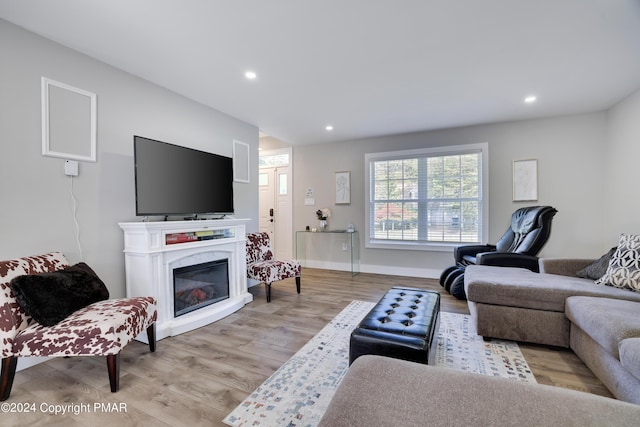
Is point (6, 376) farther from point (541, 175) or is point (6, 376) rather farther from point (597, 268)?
point (541, 175)

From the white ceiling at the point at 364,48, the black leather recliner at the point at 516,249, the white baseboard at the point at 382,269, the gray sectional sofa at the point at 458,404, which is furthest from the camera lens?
the white baseboard at the point at 382,269

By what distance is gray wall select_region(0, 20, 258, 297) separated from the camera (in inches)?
79.0

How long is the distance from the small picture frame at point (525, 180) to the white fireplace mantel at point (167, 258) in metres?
4.14

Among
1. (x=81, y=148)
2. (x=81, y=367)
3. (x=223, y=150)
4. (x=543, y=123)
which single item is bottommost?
(x=81, y=367)

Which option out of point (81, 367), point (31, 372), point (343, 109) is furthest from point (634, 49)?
point (31, 372)

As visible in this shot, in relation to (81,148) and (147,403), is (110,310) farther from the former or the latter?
(81,148)

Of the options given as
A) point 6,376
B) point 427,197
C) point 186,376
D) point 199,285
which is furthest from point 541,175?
point 6,376

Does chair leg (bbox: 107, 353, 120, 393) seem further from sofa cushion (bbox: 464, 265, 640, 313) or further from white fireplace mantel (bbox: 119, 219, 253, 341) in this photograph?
sofa cushion (bbox: 464, 265, 640, 313)

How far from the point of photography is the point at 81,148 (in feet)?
7.75

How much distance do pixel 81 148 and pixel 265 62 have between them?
1.72m

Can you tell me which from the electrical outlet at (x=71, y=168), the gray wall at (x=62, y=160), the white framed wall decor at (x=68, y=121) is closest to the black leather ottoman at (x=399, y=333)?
the gray wall at (x=62, y=160)

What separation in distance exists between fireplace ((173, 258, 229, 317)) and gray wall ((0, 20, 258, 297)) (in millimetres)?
498

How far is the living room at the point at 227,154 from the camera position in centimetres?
207

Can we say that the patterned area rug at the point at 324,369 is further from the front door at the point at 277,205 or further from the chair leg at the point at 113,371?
the front door at the point at 277,205
